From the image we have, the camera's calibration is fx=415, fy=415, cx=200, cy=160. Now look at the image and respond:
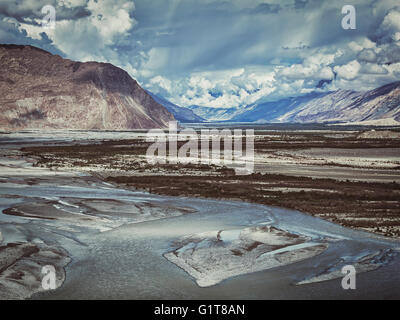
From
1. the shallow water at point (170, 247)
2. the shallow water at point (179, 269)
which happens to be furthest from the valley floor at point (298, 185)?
the shallow water at point (179, 269)

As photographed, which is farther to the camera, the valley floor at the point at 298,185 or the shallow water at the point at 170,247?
the valley floor at the point at 298,185

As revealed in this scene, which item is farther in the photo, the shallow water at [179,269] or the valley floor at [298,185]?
the valley floor at [298,185]

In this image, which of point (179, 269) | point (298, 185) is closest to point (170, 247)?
point (179, 269)

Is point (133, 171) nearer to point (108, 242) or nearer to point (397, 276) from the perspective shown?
point (108, 242)

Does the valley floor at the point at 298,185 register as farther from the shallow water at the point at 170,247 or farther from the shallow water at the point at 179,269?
the shallow water at the point at 179,269

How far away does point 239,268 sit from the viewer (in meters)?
13.8

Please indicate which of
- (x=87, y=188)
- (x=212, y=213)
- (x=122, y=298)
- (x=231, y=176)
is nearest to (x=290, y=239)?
(x=212, y=213)

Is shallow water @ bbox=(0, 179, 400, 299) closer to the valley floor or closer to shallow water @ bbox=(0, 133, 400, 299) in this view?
shallow water @ bbox=(0, 133, 400, 299)

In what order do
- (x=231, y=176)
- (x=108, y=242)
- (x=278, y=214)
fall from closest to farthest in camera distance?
(x=108, y=242) → (x=278, y=214) → (x=231, y=176)

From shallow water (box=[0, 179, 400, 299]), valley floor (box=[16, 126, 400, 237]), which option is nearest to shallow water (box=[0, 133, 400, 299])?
shallow water (box=[0, 179, 400, 299])

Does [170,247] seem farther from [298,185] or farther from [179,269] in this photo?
[298,185]

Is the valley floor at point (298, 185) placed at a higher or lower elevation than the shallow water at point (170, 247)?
higher
